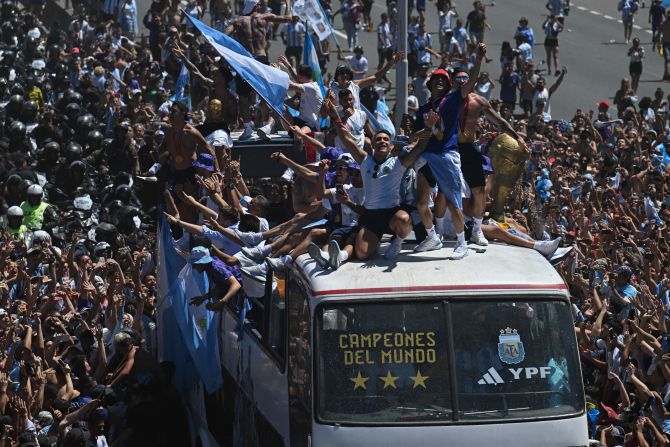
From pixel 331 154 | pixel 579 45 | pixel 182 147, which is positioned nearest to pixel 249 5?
pixel 182 147

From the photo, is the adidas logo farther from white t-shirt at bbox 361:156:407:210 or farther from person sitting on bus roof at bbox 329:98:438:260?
white t-shirt at bbox 361:156:407:210

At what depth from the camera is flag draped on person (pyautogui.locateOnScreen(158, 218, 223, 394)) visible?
13508 mm

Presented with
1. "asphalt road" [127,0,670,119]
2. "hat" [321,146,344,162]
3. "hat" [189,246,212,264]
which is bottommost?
"asphalt road" [127,0,670,119]

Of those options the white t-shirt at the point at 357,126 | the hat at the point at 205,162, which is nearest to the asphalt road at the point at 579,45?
the white t-shirt at the point at 357,126

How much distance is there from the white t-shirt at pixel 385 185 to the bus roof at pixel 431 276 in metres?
0.60

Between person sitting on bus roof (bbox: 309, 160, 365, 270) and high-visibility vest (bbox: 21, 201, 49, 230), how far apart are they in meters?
8.53

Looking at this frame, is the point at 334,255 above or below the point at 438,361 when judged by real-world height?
above

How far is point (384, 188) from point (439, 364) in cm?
186

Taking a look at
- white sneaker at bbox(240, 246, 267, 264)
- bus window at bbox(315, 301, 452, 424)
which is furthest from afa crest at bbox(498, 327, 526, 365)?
white sneaker at bbox(240, 246, 267, 264)

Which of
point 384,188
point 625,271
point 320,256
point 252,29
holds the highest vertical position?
point 384,188

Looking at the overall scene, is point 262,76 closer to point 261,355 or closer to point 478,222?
point 478,222

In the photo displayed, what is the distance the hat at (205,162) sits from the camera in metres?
15.0

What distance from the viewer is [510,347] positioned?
10.2 m

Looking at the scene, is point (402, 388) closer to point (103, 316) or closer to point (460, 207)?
point (460, 207)
